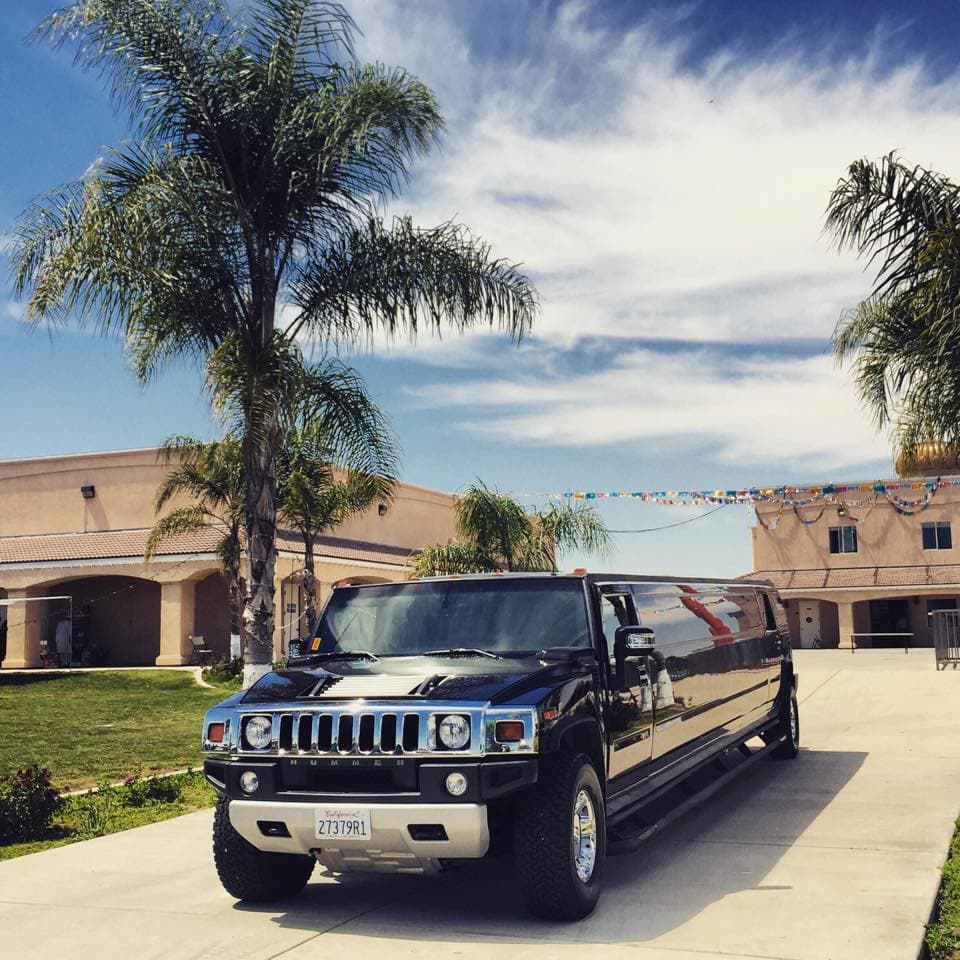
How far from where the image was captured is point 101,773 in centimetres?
1373

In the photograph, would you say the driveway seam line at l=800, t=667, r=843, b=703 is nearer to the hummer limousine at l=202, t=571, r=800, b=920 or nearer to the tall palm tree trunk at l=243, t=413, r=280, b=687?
the tall palm tree trunk at l=243, t=413, r=280, b=687

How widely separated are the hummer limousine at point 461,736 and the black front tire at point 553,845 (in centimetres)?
1

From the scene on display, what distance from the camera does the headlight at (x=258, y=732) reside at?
6.41m

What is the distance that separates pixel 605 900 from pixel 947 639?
25002mm

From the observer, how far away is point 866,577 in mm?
49281

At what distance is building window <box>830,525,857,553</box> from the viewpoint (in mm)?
50531

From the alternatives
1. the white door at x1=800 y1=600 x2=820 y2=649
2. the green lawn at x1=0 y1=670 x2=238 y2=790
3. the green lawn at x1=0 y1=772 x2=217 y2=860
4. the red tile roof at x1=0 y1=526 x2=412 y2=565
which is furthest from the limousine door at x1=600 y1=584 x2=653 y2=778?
the white door at x1=800 y1=600 x2=820 y2=649

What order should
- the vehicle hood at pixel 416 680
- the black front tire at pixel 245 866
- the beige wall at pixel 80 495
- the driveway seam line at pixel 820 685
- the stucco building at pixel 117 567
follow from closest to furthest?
the vehicle hood at pixel 416 680
the black front tire at pixel 245 866
the driveway seam line at pixel 820 685
the stucco building at pixel 117 567
the beige wall at pixel 80 495

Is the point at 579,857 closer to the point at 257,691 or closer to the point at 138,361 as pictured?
the point at 257,691

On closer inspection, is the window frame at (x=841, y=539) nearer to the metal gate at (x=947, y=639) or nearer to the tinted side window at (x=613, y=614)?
the metal gate at (x=947, y=639)

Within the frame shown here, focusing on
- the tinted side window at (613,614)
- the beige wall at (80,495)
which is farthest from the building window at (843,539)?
the tinted side window at (613,614)

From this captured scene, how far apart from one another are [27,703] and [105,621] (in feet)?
49.8

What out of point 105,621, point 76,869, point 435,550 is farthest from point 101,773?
point 105,621

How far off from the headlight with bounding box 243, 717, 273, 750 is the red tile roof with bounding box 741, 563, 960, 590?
4305 centimetres
